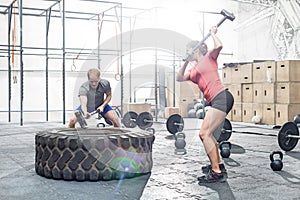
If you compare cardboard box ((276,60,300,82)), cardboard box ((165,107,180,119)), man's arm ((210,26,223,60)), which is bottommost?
cardboard box ((165,107,180,119))

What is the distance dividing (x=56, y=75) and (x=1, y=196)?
6.45 metres

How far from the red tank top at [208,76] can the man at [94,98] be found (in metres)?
1.03

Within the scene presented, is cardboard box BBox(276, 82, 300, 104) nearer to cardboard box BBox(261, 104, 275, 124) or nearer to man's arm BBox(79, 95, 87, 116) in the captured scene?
cardboard box BBox(261, 104, 275, 124)

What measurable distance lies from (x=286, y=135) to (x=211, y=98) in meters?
1.29

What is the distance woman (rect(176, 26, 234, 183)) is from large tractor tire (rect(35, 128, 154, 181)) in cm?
40

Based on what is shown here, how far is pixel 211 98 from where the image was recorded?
7.42 feet

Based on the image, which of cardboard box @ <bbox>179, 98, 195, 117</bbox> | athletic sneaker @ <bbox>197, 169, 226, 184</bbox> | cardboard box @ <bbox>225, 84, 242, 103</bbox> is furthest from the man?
cardboard box @ <bbox>179, 98, 195, 117</bbox>

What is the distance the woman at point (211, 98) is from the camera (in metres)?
2.21

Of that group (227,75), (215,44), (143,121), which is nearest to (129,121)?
(143,121)

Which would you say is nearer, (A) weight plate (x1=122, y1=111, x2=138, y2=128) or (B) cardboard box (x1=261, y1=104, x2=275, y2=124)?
(A) weight plate (x1=122, y1=111, x2=138, y2=128)

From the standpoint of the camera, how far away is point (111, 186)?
204 centimetres

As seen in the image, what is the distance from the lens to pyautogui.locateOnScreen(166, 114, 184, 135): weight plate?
455cm

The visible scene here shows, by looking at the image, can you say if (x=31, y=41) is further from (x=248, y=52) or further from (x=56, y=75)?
(x=248, y=52)

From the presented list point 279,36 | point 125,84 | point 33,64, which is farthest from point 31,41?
point 279,36
